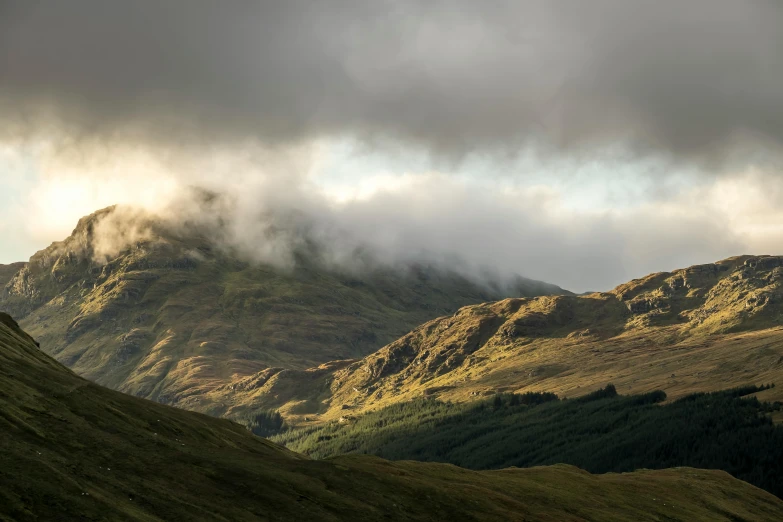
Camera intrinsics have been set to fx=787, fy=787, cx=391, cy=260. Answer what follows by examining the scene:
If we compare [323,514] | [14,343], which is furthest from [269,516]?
[14,343]

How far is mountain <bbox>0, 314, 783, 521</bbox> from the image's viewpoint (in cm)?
9819

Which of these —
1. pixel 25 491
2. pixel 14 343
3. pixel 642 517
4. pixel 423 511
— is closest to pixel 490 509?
pixel 423 511

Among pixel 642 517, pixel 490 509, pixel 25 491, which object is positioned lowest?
pixel 642 517

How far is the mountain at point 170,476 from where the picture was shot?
98.2 m

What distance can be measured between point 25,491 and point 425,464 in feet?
375

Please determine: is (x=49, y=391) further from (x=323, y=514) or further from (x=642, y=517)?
(x=642, y=517)

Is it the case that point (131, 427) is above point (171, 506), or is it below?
above

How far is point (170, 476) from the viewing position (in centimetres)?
11912

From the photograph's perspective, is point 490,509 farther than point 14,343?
No

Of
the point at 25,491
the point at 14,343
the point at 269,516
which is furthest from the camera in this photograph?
the point at 14,343

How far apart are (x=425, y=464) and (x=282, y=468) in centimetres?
5936

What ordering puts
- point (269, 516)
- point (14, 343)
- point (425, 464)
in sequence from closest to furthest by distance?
point (269, 516) < point (14, 343) < point (425, 464)

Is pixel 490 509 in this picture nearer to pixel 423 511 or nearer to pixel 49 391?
pixel 423 511

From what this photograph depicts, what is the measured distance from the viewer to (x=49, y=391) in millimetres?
136125
